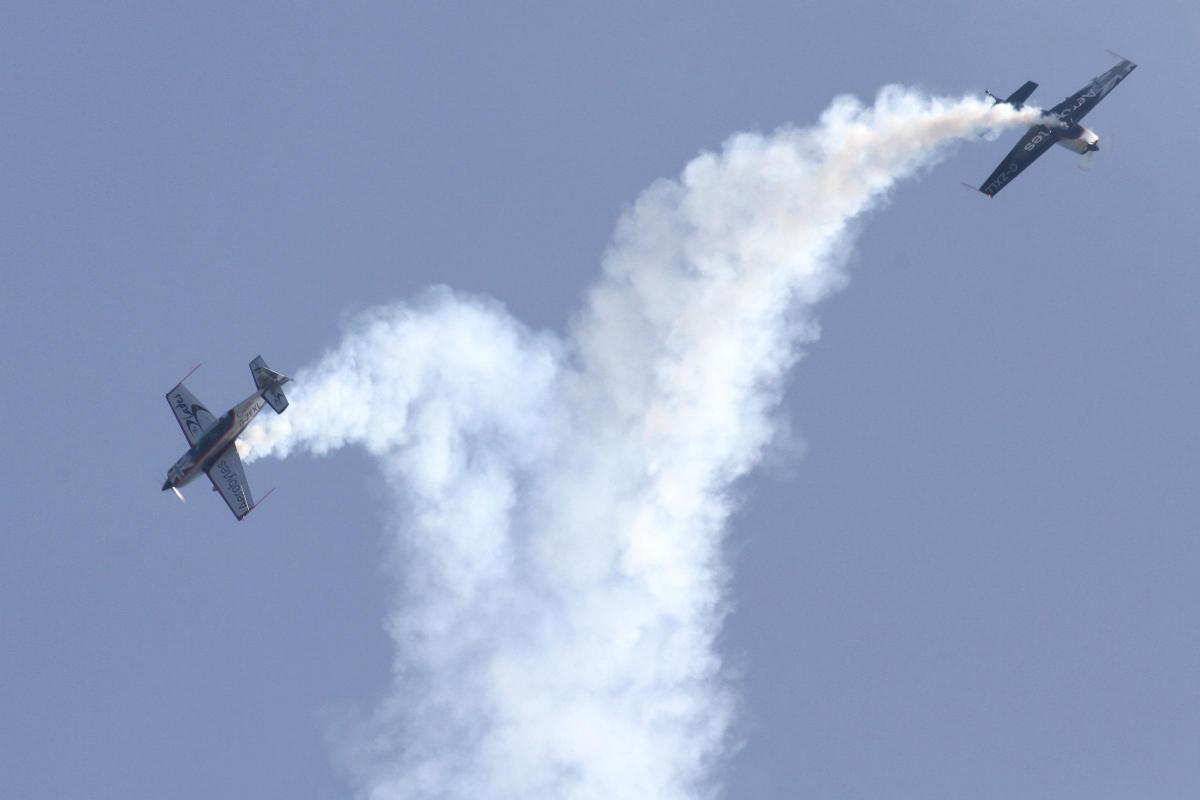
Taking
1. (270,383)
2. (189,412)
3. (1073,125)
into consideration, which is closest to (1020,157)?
(1073,125)

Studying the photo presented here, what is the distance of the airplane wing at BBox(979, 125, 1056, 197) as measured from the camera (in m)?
100

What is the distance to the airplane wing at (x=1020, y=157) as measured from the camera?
100250mm

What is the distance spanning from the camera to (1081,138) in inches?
3898

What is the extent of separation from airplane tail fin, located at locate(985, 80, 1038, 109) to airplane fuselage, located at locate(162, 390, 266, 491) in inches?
1981

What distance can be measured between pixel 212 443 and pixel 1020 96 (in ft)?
182

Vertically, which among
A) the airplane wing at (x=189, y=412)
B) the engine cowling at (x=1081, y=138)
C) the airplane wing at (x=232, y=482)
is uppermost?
the airplane wing at (x=189, y=412)

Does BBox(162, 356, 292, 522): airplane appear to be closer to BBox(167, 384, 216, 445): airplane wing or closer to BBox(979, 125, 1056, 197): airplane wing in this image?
BBox(167, 384, 216, 445): airplane wing

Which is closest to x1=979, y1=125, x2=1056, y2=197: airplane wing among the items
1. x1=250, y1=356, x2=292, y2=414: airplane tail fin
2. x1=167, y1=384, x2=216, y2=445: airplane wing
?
x1=250, y1=356, x2=292, y2=414: airplane tail fin

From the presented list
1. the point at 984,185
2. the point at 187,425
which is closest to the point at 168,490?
the point at 187,425

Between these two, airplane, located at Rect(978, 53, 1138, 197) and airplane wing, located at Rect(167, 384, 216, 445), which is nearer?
airplane, located at Rect(978, 53, 1138, 197)

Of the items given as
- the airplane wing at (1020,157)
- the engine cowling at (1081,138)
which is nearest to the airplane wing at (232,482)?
the airplane wing at (1020,157)

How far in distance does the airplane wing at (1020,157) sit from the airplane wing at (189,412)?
53218 millimetres

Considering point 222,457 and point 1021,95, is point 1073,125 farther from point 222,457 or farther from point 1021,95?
point 222,457

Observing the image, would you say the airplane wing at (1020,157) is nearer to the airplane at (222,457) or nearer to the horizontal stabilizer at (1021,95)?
the horizontal stabilizer at (1021,95)
